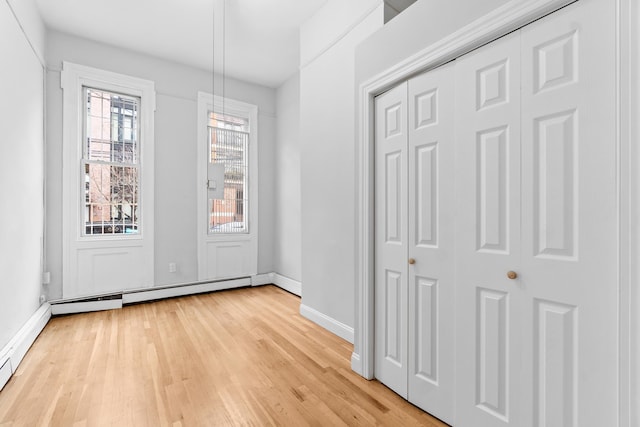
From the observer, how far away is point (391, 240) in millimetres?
2104

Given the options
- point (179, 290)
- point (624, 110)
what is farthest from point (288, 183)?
point (624, 110)

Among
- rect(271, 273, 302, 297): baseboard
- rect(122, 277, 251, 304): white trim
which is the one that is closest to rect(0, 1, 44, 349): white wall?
rect(122, 277, 251, 304): white trim

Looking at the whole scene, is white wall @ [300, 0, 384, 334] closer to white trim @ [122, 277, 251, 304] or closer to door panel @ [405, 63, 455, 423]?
door panel @ [405, 63, 455, 423]

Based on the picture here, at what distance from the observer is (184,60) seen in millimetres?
4367

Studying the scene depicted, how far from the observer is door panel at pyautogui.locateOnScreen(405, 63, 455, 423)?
5.67 ft

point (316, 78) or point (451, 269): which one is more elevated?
point (316, 78)

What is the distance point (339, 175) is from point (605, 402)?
91.2 inches

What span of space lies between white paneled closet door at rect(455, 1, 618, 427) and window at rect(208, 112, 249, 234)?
Result: 3915 millimetres

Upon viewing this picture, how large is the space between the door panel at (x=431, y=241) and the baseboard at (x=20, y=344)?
112 inches

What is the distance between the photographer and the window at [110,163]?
388 centimetres

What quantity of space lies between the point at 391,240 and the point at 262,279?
11.4 ft

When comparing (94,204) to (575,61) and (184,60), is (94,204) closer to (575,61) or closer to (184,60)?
(184,60)

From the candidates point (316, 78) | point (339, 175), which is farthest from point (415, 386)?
point (316, 78)

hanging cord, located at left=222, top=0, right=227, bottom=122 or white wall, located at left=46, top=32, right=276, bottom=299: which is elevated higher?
hanging cord, located at left=222, top=0, right=227, bottom=122
